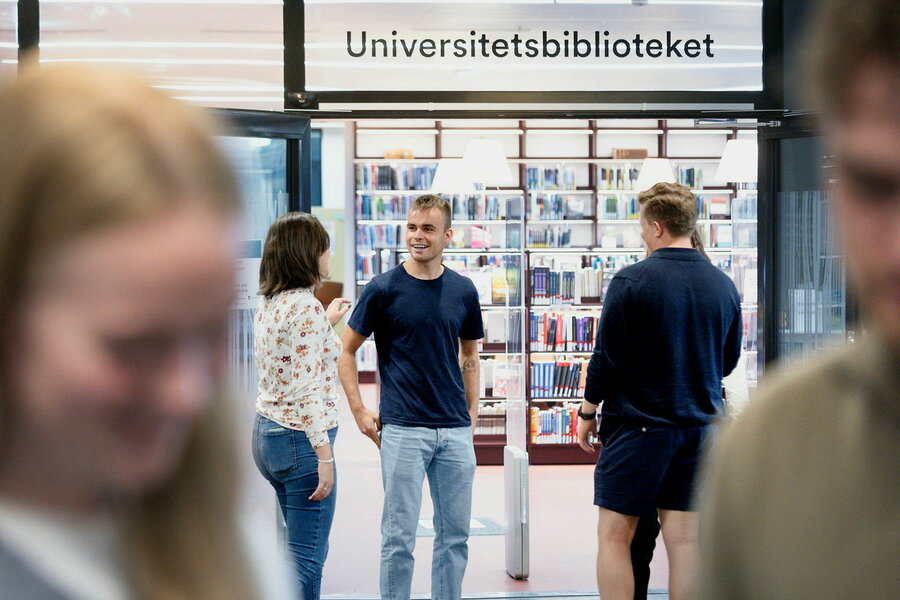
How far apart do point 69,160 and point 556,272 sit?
831 centimetres

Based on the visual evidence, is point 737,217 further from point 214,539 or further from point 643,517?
point 214,539

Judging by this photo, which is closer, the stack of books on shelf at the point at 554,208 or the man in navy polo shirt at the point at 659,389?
the man in navy polo shirt at the point at 659,389

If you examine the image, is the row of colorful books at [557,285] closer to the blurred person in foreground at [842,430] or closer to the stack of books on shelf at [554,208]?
the stack of books on shelf at [554,208]

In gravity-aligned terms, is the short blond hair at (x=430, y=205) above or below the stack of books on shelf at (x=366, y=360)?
above

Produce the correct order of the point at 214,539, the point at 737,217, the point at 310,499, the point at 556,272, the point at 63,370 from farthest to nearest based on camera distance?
the point at 556,272, the point at 737,217, the point at 310,499, the point at 214,539, the point at 63,370

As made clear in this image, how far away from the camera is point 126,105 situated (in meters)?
0.51

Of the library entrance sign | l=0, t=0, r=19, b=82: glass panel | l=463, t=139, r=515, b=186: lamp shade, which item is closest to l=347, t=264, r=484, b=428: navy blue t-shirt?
the library entrance sign

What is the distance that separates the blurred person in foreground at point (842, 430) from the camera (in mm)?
568

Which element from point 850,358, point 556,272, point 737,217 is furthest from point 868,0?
point 556,272

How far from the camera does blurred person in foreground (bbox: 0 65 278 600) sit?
48cm

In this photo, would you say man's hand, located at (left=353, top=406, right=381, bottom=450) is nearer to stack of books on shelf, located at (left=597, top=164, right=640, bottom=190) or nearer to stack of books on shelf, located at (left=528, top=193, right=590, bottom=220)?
stack of books on shelf, located at (left=528, top=193, right=590, bottom=220)

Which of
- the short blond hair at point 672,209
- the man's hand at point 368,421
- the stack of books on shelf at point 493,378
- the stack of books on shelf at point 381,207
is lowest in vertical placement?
the stack of books on shelf at point 493,378

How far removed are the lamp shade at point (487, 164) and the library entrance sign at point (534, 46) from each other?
2220 mm

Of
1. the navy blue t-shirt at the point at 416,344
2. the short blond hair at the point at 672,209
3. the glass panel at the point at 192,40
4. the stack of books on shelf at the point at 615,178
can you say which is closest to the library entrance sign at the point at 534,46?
the glass panel at the point at 192,40
